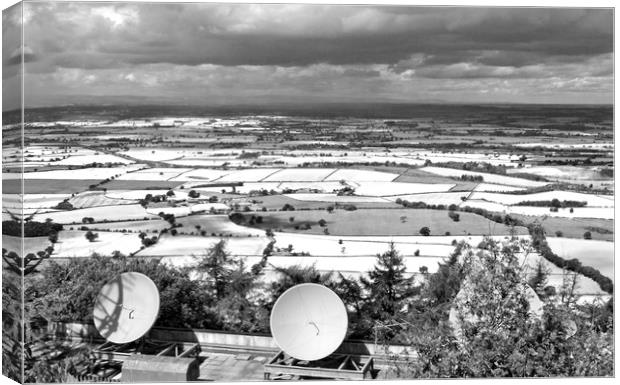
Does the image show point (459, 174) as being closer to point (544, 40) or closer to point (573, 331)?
point (544, 40)

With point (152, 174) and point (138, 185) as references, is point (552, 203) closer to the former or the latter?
point (152, 174)

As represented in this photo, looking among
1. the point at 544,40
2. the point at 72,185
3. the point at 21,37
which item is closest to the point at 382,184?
the point at 544,40

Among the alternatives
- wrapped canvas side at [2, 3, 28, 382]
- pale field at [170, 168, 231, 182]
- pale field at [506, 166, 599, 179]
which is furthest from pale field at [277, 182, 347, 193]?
wrapped canvas side at [2, 3, 28, 382]

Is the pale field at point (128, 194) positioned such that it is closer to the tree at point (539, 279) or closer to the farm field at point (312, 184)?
the farm field at point (312, 184)

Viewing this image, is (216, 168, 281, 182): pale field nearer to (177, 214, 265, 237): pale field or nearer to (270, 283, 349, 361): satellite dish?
(177, 214, 265, 237): pale field

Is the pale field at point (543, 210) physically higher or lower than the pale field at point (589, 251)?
higher

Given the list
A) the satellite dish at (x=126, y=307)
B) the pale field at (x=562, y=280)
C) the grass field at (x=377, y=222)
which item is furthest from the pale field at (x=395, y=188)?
the satellite dish at (x=126, y=307)
